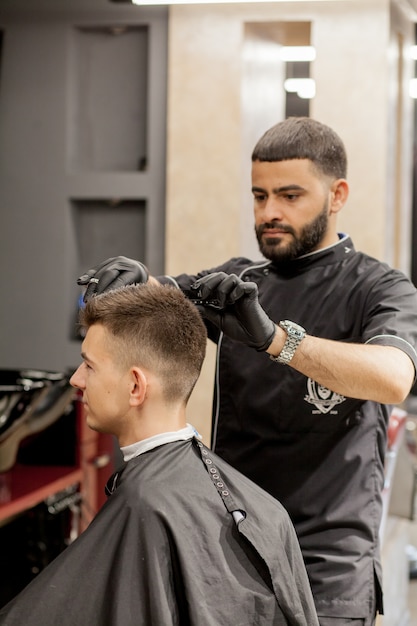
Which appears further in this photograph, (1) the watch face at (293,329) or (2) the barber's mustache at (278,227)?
(2) the barber's mustache at (278,227)

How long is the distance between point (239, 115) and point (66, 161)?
0.86 m

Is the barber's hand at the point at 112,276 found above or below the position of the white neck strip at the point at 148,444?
above

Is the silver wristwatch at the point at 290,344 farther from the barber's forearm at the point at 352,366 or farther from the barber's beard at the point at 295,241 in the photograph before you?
the barber's beard at the point at 295,241

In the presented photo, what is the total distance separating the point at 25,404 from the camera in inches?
124

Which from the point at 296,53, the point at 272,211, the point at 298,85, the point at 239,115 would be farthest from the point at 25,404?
the point at 298,85

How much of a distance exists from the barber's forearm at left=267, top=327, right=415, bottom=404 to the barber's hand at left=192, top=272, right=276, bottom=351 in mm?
45

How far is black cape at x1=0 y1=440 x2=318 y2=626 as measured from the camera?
1.74 m

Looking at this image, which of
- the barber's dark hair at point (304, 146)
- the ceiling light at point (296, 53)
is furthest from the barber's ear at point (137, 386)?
the ceiling light at point (296, 53)

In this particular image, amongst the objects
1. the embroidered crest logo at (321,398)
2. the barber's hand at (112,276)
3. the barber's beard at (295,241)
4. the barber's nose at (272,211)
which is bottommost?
the embroidered crest logo at (321,398)

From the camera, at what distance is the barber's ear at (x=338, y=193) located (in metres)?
2.29

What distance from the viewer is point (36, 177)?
14.3 feet

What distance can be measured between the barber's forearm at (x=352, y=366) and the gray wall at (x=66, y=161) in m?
2.39

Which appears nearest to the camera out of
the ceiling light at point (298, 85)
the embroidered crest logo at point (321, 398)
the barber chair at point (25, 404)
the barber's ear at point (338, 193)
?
the embroidered crest logo at point (321, 398)

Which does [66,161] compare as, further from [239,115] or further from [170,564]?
[170,564]
